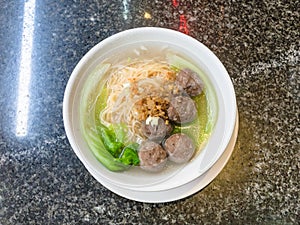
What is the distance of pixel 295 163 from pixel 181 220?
0.28m

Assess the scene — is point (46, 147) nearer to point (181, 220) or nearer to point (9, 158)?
point (9, 158)

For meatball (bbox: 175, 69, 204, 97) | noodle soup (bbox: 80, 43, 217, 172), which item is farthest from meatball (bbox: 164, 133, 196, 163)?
meatball (bbox: 175, 69, 204, 97)

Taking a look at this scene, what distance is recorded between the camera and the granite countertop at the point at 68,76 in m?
1.18

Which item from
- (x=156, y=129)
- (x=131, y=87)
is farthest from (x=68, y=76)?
(x=156, y=129)

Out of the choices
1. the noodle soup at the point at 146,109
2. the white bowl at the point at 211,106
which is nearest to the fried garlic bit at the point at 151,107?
the noodle soup at the point at 146,109

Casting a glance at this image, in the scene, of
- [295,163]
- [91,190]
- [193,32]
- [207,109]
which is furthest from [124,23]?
[295,163]

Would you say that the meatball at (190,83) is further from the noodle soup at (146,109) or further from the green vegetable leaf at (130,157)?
the green vegetable leaf at (130,157)

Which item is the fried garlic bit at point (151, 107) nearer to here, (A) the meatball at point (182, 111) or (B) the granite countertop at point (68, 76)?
(A) the meatball at point (182, 111)

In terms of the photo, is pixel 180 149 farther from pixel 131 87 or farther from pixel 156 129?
pixel 131 87

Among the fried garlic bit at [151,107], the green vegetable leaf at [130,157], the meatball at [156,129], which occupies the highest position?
the fried garlic bit at [151,107]

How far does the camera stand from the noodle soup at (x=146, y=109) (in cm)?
115

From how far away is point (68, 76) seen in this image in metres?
1.27

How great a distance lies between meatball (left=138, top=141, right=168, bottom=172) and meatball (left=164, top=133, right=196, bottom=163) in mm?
15

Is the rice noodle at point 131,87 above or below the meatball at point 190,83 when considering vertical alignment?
below
